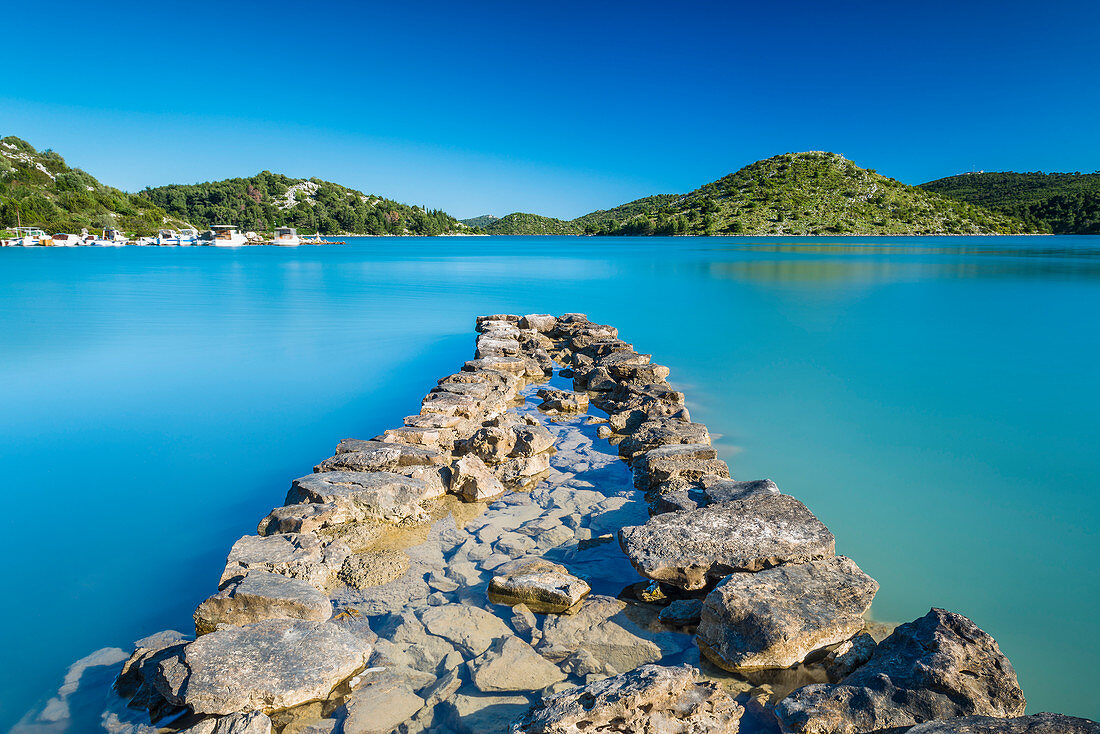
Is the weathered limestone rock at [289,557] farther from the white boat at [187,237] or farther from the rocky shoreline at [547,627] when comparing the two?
the white boat at [187,237]

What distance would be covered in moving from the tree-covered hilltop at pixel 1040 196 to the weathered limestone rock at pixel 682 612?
12423cm

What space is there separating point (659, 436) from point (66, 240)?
279 ft

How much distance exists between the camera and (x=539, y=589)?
3.93 m

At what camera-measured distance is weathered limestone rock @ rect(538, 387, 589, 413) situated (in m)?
8.88

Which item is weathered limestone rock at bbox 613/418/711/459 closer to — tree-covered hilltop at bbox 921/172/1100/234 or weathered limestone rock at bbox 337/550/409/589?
weathered limestone rock at bbox 337/550/409/589

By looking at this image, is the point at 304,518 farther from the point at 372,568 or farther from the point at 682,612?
the point at 682,612

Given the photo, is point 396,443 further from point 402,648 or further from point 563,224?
point 563,224

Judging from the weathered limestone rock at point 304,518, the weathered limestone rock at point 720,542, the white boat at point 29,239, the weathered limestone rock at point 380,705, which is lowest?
the weathered limestone rock at point 380,705

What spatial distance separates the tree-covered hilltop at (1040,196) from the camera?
9338 cm

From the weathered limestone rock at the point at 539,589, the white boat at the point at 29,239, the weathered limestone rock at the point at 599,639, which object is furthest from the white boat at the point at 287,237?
the weathered limestone rock at the point at 599,639

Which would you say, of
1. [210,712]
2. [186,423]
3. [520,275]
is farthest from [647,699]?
[520,275]

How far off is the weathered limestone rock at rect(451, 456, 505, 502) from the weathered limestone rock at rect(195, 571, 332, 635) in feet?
6.69

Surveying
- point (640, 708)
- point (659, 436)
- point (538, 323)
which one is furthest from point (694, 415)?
point (538, 323)

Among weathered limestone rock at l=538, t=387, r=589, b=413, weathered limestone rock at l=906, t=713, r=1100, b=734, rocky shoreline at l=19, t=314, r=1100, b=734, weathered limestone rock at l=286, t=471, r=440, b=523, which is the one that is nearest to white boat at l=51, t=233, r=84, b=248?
weathered limestone rock at l=538, t=387, r=589, b=413
